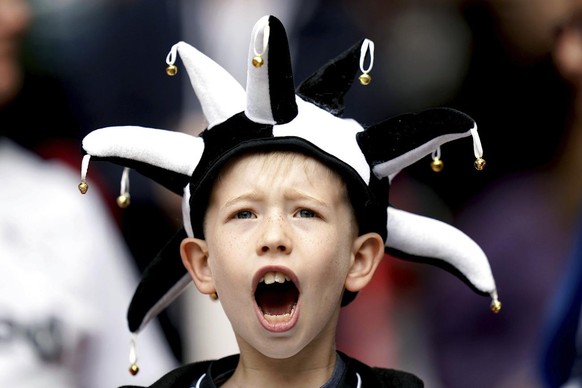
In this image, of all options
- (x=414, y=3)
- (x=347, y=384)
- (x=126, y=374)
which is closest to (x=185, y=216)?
(x=347, y=384)

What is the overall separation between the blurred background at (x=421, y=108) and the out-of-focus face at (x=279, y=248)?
1329mm

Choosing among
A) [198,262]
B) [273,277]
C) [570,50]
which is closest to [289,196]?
[273,277]

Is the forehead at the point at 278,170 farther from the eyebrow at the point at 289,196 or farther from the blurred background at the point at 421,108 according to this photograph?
the blurred background at the point at 421,108

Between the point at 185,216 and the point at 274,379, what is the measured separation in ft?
1.03

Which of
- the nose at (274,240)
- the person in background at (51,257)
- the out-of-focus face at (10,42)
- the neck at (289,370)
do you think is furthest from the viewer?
the out-of-focus face at (10,42)

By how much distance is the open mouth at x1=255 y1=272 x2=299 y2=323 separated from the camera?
2156 millimetres

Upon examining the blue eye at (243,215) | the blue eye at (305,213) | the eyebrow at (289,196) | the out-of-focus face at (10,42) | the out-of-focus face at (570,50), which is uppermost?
the eyebrow at (289,196)

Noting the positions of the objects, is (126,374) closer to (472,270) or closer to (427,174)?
(427,174)

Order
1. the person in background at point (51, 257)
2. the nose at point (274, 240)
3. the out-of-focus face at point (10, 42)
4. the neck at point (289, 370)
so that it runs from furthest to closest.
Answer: the out-of-focus face at point (10, 42) → the person in background at point (51, 257) → the neck at point (289, 370) → the nose at point (274, 240)

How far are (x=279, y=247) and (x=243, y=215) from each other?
11cm

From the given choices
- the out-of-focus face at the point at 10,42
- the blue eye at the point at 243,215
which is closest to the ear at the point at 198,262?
the blue eye at the point at 243,215

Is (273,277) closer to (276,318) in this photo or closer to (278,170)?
(276,318)

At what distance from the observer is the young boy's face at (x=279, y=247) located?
215 centimetres

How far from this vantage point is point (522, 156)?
3.60 meters
